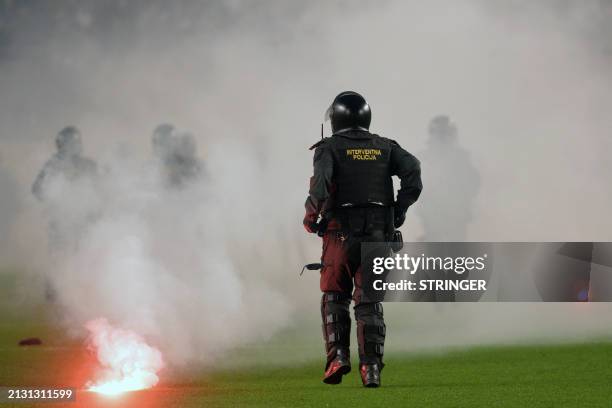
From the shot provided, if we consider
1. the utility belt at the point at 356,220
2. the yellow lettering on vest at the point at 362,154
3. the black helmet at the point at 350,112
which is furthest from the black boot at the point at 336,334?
the black helmet at the point at 350,112

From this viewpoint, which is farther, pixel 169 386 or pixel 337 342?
pixel 169 386

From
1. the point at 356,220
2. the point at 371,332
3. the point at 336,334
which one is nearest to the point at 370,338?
the point at 371,332

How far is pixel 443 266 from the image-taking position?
11.7 metres

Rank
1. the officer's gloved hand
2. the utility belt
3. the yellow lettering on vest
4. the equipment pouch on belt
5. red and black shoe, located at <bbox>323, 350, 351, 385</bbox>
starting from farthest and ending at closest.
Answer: the officer's gloved hand < the equipment pouch on belt < the yellow lettering on vest < the utility belt < red and black shoe, located at <bbox>323, 350, 351, 385</bbox>

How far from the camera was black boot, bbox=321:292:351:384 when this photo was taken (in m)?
9.97

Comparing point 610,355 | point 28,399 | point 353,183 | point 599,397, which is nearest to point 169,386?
point 28,399

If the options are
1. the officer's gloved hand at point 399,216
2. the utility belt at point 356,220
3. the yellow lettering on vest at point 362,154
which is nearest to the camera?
the utility belt at point 356,220

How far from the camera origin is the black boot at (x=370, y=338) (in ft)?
32.7

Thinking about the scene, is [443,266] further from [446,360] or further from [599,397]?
[446,360]

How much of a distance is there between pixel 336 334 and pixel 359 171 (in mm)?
2141

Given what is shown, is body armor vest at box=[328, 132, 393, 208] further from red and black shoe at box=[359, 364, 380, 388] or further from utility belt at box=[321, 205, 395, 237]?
red and black shoe at box=[359, 364, 380, 388]

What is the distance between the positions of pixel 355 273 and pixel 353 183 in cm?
118

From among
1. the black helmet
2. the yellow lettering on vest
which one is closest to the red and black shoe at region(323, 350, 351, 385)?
the yellow lettering on vest

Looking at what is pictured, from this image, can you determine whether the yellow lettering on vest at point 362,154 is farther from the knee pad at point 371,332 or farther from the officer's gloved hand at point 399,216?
the knee pad at point 371,332
